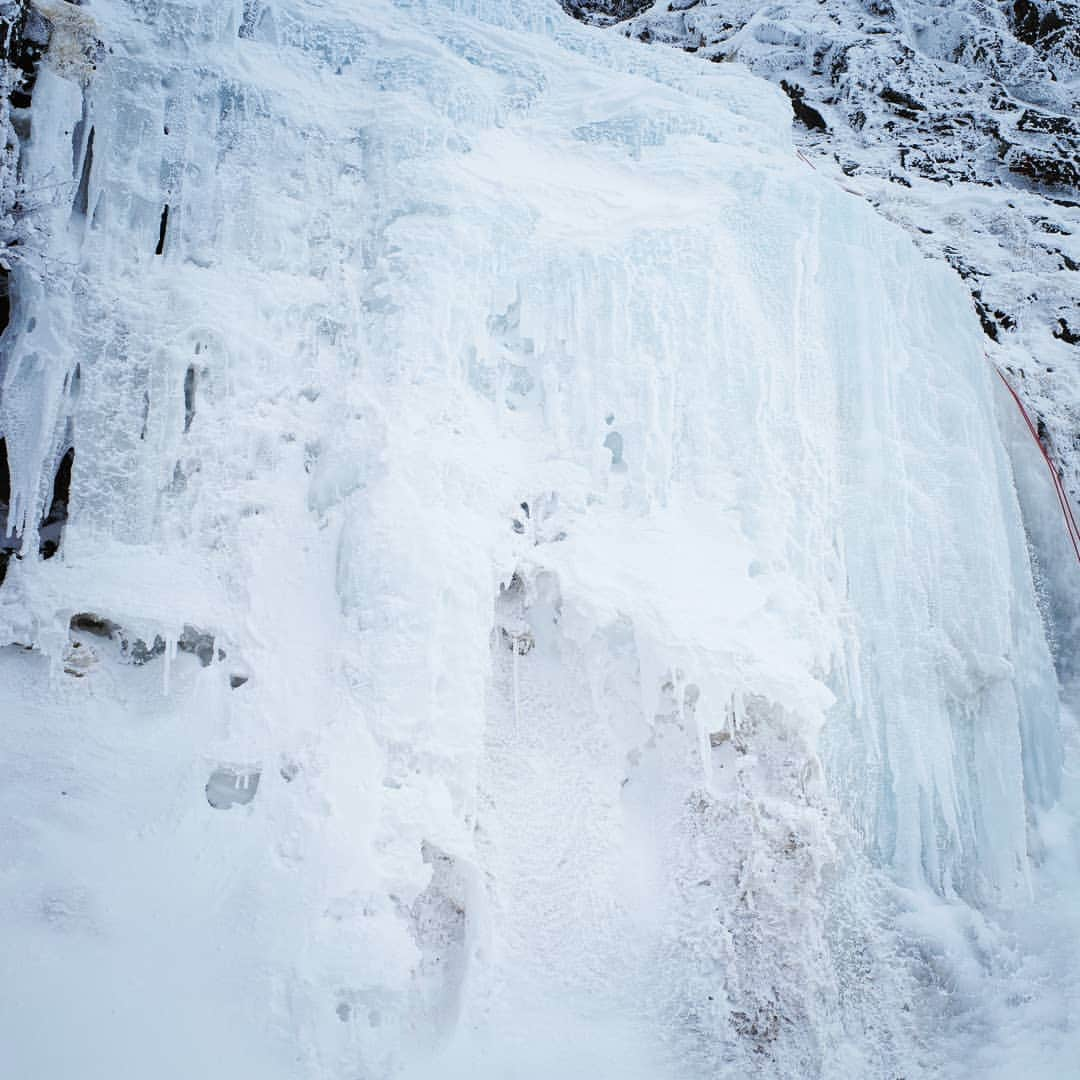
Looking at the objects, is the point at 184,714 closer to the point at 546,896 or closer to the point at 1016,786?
the point at 546,896

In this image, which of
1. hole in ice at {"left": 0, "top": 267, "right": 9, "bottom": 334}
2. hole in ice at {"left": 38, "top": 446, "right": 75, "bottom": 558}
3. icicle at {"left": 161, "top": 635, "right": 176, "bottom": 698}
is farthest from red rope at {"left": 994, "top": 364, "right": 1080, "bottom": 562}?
hole in ice at {"left": 0, "top": 267, "right": 9, "bottom": 334}

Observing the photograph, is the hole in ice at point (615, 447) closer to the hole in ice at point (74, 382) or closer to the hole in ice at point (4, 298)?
the hole in ice at point (74, 382)

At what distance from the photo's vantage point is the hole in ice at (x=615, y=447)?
20.9 ft

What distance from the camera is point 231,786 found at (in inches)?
201

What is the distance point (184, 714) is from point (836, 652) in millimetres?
4757

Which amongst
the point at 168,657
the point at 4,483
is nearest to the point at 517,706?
the point at 168,657

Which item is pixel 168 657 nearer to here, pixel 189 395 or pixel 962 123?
pixel 189 395

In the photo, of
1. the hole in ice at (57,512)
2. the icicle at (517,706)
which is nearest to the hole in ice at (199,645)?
the hole in ice at (57,512)

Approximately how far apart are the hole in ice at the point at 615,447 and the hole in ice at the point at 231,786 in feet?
11.4

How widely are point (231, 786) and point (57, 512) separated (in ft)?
7.66

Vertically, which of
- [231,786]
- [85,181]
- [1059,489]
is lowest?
[231,786]

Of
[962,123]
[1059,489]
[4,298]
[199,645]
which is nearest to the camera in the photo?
[199,645]

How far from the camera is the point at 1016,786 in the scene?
21.7ft

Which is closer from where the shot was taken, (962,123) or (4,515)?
(4,515)
